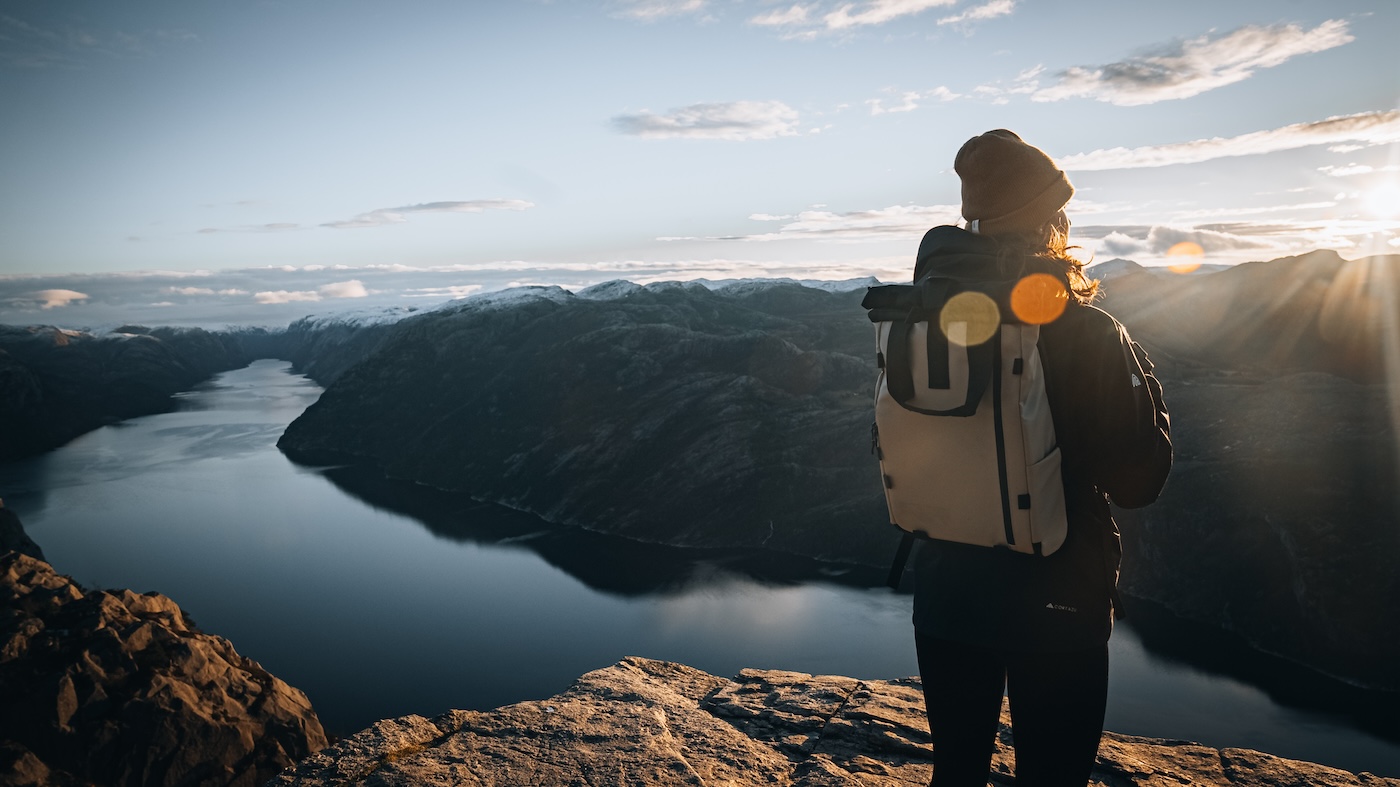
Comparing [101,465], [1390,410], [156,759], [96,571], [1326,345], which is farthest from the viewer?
[101,465]

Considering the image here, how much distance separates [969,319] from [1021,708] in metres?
1.35

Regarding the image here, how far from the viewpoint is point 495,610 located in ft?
253

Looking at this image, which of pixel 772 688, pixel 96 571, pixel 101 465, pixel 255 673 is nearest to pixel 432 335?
pixel 101 465

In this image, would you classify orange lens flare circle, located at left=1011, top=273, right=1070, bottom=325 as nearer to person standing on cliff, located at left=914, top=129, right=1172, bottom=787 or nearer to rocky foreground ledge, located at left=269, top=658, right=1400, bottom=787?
person standing on cliff, located at left=914, top=129, right=1172, bottom=787

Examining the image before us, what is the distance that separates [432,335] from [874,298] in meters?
205

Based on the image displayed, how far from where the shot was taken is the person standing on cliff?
2428 mm

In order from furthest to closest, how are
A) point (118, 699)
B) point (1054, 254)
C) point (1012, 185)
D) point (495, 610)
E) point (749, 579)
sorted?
point (749, 579)
point (495, 610)
point (118, 699)
point (1054, 254)
point (1012, 185)

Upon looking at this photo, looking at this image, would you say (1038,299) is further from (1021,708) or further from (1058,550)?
(1021,708)

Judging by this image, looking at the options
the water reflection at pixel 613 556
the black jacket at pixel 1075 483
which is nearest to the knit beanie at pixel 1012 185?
the black jacket at pixel 1075 483

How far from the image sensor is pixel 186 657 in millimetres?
31406

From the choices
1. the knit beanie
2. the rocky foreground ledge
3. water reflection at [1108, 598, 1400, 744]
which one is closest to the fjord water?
water reflection at [1108, 598, 1400, 744]

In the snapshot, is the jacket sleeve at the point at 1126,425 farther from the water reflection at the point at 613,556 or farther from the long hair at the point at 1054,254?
the water reflection at the point at 613,556

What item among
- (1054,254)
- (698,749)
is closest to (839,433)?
(698,749)

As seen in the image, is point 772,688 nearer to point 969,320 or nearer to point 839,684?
point 839,684
